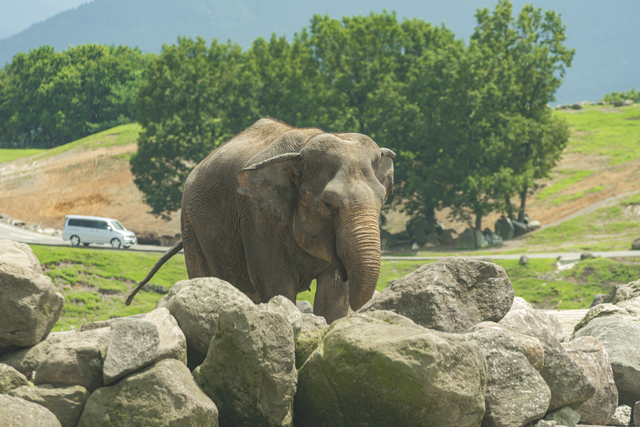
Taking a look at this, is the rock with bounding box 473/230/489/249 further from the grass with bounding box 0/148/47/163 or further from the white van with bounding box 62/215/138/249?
the grass with bounding box 0/148/47/163

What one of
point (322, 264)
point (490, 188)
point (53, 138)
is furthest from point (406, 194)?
point (53, 138)

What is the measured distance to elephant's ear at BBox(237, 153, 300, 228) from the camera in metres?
8.31

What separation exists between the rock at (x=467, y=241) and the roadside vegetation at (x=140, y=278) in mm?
12437

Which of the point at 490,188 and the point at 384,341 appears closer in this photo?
the point at 384,341

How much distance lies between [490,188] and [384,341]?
139 ft

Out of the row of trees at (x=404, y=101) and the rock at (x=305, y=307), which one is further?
the row of trees at (x=404, y=101)

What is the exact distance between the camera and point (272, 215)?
28.2 ft

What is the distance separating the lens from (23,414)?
15.2 ft

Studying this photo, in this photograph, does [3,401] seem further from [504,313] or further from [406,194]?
[406,194]

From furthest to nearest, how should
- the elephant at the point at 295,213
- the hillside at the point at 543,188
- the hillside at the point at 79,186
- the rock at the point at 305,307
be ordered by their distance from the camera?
1. the hillside at the point at 79,186
2. the hillside at the point at 543,188
3. the rock at the point at 305,307
4. the elephant at the point at 295,213

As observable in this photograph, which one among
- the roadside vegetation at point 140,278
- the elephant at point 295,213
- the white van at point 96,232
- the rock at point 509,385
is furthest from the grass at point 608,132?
the rock at point 509,385

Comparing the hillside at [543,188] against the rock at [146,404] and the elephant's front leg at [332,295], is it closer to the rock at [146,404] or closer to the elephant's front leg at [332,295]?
the elephant's front leg at [332,295]

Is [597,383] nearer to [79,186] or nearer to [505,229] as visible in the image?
[505,229]

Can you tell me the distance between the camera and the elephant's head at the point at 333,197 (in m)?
7.51
